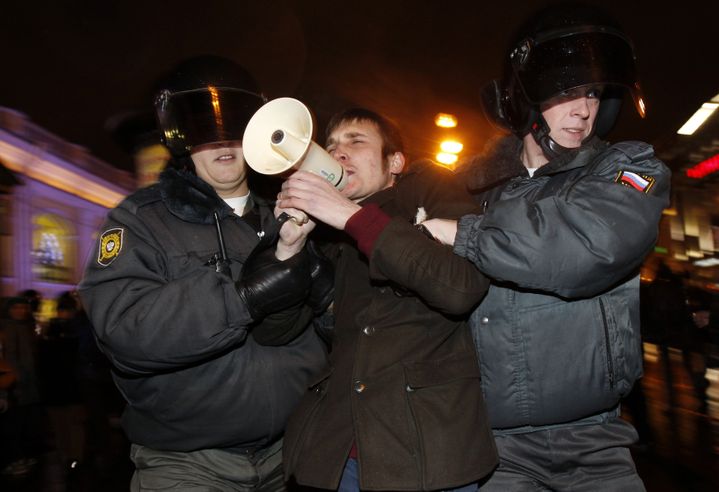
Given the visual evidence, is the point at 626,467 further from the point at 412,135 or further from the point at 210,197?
the point at 412,135

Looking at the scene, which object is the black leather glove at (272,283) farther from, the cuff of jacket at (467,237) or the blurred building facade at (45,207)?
the blurred building facade at (45,207)

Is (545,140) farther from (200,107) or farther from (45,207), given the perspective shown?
(45,207)

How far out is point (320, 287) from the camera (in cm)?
269

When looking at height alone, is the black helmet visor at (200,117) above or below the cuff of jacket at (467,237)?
above

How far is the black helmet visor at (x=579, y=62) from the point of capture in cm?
248

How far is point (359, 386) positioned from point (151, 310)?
82 centimetres

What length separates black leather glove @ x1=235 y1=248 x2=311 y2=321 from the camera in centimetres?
229

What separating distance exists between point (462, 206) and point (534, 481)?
109 cm

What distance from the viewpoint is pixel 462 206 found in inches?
92.7

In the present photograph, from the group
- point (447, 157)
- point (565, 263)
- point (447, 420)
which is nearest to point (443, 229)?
point (565, 263)

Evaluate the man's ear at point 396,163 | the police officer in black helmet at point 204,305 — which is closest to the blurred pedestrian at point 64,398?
the police officer in black helmet at point 204,305

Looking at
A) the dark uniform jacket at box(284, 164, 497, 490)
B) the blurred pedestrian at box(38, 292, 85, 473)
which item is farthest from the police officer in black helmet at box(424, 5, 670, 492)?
the blurred pedestrian at box(38, 292, 85, 473)

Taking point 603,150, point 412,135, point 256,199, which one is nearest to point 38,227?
point 412,135

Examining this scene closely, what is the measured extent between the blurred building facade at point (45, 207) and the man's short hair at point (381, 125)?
1882 centimetres
